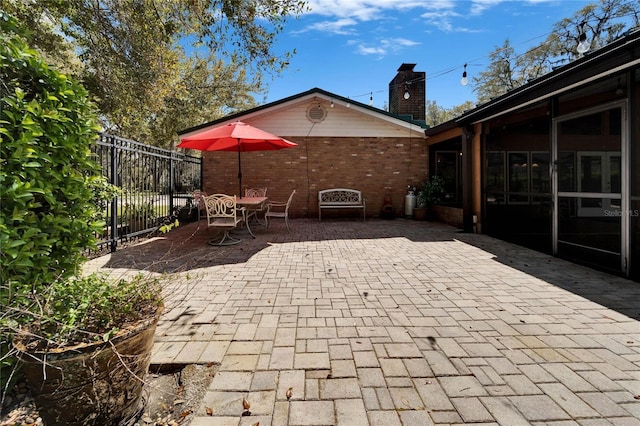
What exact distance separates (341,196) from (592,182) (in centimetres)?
657

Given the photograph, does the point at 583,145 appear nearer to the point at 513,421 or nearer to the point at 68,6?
the point at 513,421

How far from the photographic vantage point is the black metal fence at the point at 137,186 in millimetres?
5672

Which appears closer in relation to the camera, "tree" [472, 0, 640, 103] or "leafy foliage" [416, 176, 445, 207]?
"leafy foliage" [416, 176, 445, 207]

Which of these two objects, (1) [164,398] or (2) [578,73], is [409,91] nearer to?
(2) [578,73]

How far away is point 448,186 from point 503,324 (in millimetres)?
9846

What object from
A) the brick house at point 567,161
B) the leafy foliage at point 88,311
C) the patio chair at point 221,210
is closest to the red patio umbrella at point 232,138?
the patio chair at point 221,210

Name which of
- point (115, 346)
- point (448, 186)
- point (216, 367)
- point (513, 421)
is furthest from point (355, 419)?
point (448, 186)

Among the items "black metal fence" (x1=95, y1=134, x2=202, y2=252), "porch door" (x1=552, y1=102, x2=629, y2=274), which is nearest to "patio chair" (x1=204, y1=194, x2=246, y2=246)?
"black metal fence" (x1=95, y1=134, x2=202, y2=252)

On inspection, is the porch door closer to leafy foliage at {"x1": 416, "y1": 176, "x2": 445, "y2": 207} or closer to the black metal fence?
leafy foliage at {"x1": 416, "y1": 176, "x2": 445, "y2": 207}

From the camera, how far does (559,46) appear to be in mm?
21188

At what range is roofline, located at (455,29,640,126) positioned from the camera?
12.3 ft

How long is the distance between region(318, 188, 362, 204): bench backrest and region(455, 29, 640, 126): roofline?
5021 millimetres

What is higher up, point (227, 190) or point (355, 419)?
point (227, 190)

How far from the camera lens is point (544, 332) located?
271 centimetres
